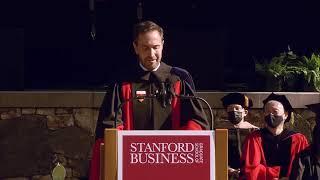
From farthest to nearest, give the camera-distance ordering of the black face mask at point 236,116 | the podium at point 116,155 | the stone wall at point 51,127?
the stone wall at point 51,127, the black face mask at point 236,116, the podium at point 116,155

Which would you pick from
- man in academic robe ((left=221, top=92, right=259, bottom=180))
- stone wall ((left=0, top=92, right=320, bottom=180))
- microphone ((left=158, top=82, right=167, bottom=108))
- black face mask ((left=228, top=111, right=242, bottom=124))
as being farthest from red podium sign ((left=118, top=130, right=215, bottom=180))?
stone wall ((left=0, top=92, right=320, bottom=180))

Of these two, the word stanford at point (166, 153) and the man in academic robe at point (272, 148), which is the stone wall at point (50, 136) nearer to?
the man in academic robe at point (272, 148)

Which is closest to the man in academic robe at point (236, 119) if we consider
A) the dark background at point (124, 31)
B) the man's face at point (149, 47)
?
the man's face at point (149, 47)

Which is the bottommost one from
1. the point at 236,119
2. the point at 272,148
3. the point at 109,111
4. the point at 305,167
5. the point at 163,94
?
the point at 305,167

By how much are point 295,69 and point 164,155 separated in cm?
622

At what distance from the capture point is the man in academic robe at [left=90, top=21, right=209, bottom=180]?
5.56 m

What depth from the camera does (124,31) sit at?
13039 mm

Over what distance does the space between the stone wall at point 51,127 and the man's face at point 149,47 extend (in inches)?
194

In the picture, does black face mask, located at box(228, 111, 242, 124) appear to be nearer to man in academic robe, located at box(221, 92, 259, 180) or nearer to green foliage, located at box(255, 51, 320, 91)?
man in academic robe, located at box(221, 92, 259, 180)

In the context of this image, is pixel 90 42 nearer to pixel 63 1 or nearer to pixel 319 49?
pixel 63 1

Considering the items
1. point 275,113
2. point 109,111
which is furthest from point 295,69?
point 109,111

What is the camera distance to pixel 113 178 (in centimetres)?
489

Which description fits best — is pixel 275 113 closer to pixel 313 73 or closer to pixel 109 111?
pixel 109 111

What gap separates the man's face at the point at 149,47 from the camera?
5508mm
